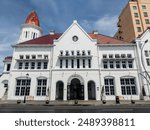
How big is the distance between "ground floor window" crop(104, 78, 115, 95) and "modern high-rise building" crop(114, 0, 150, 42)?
26.8 m

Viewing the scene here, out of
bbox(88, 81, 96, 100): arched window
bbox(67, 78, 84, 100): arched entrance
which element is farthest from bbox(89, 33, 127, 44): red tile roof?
bbox(67, 78, 84, 100): arched entrance

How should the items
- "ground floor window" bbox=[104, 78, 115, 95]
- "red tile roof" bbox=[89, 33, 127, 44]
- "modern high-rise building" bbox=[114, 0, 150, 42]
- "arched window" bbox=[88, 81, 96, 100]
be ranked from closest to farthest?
"ground floor window" bbox=[104, 78, 115, 95]
"arched window" bbox=[88, 81, 96, 100]
"red tile roof" bbox=[89, 33, 127, 44]
"modern high-rise building" bbox=[114, 0, 150, 42]

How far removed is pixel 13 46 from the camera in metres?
35.2

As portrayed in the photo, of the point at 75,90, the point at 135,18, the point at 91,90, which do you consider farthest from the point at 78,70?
the point at 135,18

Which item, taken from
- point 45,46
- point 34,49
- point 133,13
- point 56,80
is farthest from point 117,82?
point 133,13

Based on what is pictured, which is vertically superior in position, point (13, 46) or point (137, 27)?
point (137, 27)

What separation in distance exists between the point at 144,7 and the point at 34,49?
153 feet

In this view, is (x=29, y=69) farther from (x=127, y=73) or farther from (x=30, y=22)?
(x=30, y=22)

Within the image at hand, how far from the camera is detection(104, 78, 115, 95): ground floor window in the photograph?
105ft

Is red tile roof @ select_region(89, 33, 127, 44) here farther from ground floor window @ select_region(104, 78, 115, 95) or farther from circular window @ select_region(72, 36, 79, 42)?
ground floor window @ select_region(104, 78, 115, 95)

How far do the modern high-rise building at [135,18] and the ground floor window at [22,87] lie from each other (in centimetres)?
4004

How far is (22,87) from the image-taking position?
106 ft

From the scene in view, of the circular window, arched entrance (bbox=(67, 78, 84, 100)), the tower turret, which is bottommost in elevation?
arched entrance (bbox=(67, 78, 84, 100))

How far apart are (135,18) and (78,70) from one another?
36386 mm
